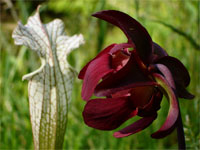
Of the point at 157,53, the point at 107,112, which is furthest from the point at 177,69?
the point at 107,112

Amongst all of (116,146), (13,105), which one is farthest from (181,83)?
(13,105)

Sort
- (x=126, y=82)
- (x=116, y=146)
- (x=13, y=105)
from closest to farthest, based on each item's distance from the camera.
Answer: (x=126, y=82), (x=116, y=146), (x=13, y=105)

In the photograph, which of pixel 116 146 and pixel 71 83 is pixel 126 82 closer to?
pixel 71 83

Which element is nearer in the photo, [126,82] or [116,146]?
[126,82]

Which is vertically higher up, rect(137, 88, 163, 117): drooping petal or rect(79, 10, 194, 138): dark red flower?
rect(79, 10, 194, 138): dark red flower

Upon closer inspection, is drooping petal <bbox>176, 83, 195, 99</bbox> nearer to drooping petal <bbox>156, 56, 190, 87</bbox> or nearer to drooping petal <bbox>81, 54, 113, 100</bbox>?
drooping petal <bbox>156, 56, 190, 87</bbox>

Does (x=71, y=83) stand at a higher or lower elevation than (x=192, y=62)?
higher

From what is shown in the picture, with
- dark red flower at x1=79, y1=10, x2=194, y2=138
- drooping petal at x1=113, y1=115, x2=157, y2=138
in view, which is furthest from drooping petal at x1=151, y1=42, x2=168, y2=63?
drooping petal at x1=113, y1=115, x2=157, y2=138

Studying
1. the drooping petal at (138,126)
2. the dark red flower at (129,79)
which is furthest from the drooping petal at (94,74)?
the drooping petal at (138,126)
